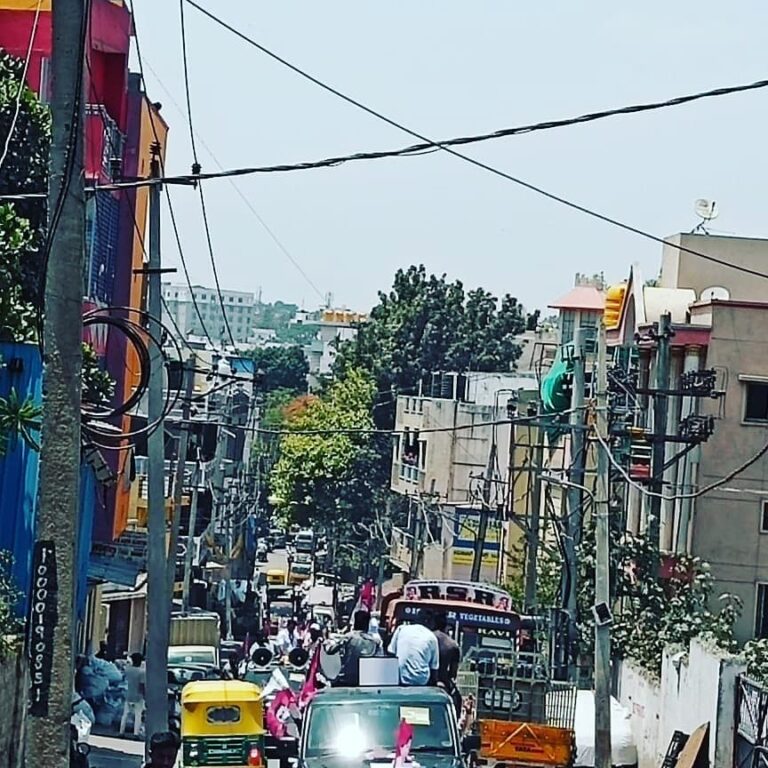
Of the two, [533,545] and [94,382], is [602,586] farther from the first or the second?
[533,545]

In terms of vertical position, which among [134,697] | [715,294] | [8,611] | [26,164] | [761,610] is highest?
[715,294]

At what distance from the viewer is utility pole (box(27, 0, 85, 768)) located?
11422mm

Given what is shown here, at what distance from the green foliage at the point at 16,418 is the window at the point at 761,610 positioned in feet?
69.5

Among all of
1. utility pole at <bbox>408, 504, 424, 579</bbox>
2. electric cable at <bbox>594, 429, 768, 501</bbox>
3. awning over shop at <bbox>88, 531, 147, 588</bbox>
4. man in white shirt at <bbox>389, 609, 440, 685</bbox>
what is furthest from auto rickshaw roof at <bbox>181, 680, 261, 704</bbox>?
utility pole at <bbox>408, 504, 424, 579</bbox>

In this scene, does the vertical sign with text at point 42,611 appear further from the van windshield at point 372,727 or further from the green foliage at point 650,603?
the green foliage at point 650,603

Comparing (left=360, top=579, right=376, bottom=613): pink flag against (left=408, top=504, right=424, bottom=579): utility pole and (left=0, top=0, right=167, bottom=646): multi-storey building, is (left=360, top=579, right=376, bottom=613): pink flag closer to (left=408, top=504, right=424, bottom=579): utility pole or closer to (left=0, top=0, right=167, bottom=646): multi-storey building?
(left=408, top=504, right=424, bottom=579): utility pole

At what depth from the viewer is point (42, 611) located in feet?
37.6

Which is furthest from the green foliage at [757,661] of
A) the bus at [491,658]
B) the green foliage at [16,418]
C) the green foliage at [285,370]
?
the green foliage at [285,370]

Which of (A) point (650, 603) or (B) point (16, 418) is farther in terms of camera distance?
(A) point (650, 603)

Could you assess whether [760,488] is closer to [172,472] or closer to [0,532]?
[0,532]

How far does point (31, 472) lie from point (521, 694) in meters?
9.08

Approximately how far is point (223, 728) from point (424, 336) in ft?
246

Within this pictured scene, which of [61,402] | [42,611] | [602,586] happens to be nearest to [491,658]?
[602,586]

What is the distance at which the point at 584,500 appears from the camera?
34406mm
